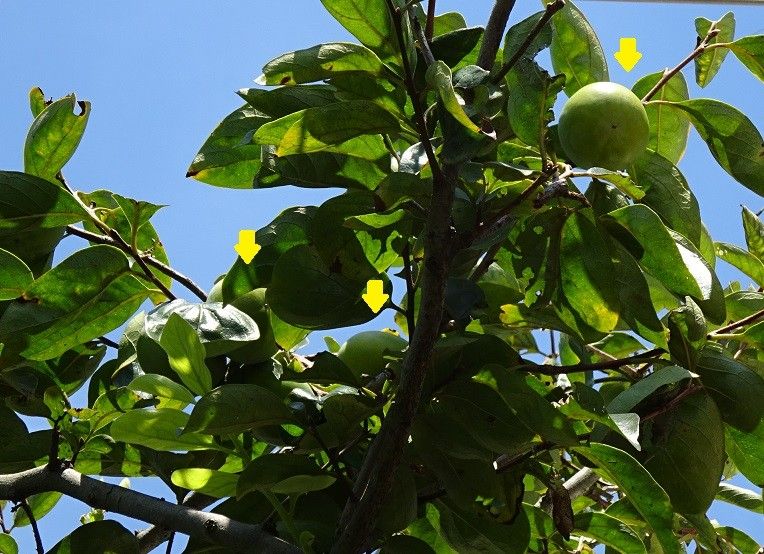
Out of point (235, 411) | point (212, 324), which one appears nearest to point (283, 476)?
point (235, 411)

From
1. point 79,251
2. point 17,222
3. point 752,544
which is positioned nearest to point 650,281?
point 752,544

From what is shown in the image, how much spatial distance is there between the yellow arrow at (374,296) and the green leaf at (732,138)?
1.53ft

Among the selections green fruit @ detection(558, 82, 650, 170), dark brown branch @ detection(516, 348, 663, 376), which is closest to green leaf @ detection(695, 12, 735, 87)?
green fruit @ detection(558, 82, 650, 170)

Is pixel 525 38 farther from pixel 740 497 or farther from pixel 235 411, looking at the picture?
pixel 740 497

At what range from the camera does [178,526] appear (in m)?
1.18

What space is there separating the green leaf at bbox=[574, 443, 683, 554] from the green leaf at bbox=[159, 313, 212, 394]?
17.1 inches

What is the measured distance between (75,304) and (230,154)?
298mm

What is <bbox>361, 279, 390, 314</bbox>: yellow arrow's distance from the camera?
4.22 feet

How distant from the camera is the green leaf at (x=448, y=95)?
39.6 inches

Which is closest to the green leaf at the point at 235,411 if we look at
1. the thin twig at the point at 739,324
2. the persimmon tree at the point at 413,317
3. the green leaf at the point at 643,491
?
the persimmon tree at the point at 413,317

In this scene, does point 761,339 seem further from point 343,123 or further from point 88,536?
point 88,536

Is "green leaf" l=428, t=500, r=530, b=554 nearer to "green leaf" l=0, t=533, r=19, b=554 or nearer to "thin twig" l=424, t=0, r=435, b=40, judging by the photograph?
"thin twig" l=424, t=0, r=435, b=40

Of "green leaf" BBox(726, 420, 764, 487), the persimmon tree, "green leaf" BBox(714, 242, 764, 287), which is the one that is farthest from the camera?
"green leaf" BBox(714, 242, 764, 287)

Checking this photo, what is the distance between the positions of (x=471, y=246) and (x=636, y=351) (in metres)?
0.56
